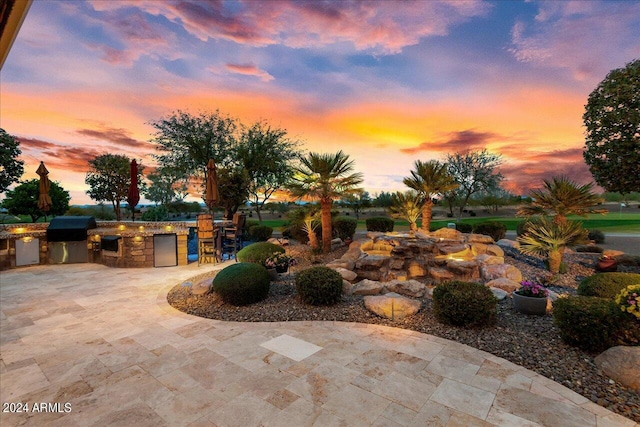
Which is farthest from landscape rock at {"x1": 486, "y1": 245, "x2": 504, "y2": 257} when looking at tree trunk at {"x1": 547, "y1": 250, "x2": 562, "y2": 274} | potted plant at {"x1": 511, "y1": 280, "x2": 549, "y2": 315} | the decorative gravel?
potted plant at {"x1": 511, "y1": 280, "x2": 549, "y2": 315}

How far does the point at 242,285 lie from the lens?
6.35 m

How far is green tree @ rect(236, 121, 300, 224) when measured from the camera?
20.5 metres

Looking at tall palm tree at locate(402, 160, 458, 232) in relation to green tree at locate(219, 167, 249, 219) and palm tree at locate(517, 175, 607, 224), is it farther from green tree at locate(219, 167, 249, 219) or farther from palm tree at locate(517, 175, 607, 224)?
green tree at locate(219, 167, 249, 219)

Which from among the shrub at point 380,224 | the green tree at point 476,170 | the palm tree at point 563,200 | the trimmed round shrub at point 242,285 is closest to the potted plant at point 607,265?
the palm tree at point 563,200

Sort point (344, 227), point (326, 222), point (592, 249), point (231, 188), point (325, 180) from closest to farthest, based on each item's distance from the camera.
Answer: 1. point (325, 180)
2. point (326, 222)
3. point (592, 249)
4. point (344, 227)
5. point (231, 188)

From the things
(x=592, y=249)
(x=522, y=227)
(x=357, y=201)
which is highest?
(x=357, y=201)

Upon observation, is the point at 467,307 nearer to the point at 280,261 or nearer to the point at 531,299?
the point at 531,299

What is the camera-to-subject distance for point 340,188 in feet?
38.8

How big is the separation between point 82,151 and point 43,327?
2156 cm

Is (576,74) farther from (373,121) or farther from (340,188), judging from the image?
(340,188)

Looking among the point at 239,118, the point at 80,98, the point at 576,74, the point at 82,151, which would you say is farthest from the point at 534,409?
the point at 82,151

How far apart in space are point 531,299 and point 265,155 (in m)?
18.4

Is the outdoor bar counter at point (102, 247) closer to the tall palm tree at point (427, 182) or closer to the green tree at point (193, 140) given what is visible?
the green tree at point (193, 140)

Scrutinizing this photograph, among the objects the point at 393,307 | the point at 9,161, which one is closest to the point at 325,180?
the point at 393,307
